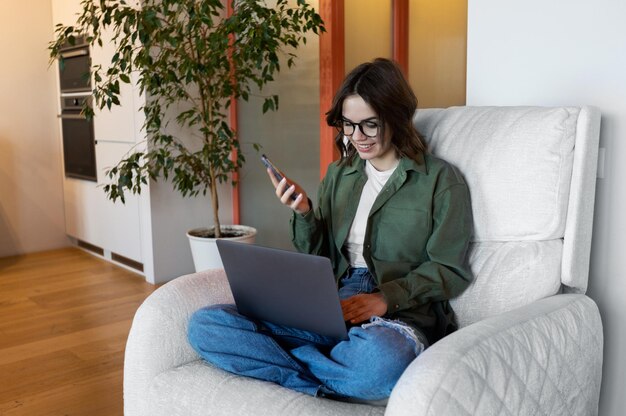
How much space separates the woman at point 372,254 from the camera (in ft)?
4.27

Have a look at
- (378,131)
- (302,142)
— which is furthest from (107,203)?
(378,131)

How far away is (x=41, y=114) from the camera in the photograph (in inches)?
178

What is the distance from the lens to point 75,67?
4.16 m

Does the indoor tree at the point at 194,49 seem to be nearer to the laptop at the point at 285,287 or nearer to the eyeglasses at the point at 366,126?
the eyeglasses at the point at 366,126

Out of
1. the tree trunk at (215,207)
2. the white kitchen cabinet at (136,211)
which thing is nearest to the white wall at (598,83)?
the tree trunk at (215,207)

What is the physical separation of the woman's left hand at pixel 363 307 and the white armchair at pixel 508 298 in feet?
0.71

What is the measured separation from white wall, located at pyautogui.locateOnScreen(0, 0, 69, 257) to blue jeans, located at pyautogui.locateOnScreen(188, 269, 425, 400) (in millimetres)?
3478

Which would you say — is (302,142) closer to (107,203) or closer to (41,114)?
(107,203)

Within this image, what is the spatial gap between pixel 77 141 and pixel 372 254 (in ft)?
10.6

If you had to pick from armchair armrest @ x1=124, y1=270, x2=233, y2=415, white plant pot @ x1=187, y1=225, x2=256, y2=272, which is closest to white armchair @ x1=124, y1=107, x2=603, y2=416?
armchair armrest @ x1=124, y1=270, x2=233, y2=415

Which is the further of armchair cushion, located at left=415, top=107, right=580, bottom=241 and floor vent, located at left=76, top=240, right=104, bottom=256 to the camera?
floor vent, located at left=76, top=240, right=104, bottom=256

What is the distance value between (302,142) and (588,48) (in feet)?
6.72

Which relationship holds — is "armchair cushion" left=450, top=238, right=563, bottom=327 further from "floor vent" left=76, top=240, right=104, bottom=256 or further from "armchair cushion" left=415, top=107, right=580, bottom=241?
"floor vent" left=76, top=240, right=104, bottom=256

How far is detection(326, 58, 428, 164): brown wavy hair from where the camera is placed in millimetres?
1620
